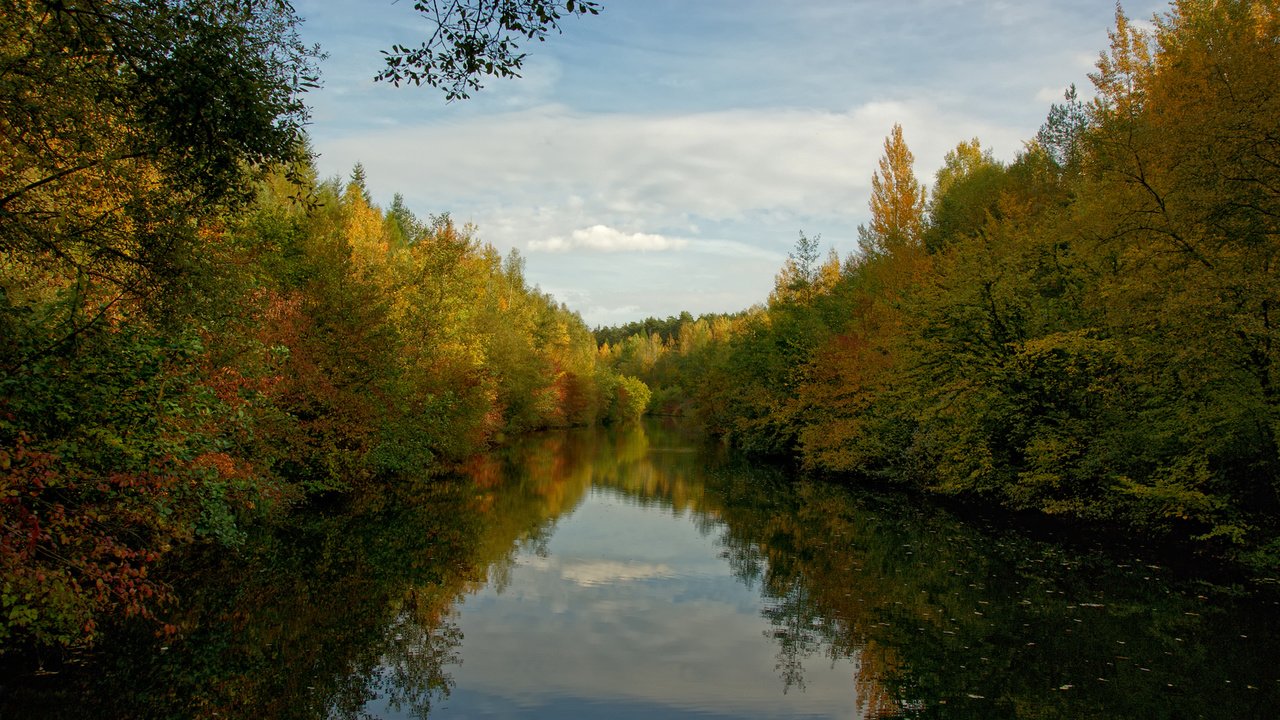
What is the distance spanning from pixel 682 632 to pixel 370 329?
15339mm

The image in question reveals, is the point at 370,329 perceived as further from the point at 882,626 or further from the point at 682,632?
the point at 882,626

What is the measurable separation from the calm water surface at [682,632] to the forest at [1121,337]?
265 cm

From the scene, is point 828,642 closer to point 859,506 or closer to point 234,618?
point 234,618

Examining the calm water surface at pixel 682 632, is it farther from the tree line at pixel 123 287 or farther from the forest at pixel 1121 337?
the forest at pixel 1121 337

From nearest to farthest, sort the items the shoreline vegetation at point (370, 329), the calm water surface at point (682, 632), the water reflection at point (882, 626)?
the shoreline vegetation at point (370, 329)
the calm water surface at point (682, 632)
the water reflection at point (882, 626)

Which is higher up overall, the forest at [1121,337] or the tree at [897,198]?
the tree at [897,198]

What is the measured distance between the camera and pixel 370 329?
75.9 ft

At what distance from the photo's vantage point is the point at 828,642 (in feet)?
36.8

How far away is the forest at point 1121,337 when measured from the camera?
13.9 m

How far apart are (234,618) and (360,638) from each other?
2228 mm

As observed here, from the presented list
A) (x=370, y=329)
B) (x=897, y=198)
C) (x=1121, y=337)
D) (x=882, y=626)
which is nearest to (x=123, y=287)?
(x=882, y=626)

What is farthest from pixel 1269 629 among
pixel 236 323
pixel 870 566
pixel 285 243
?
pixel 285 243

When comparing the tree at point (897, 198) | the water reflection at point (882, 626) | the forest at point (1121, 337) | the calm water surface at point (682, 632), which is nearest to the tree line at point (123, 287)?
the calm water surface at point (682, 632)

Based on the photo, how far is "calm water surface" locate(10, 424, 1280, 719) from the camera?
8844 mm
